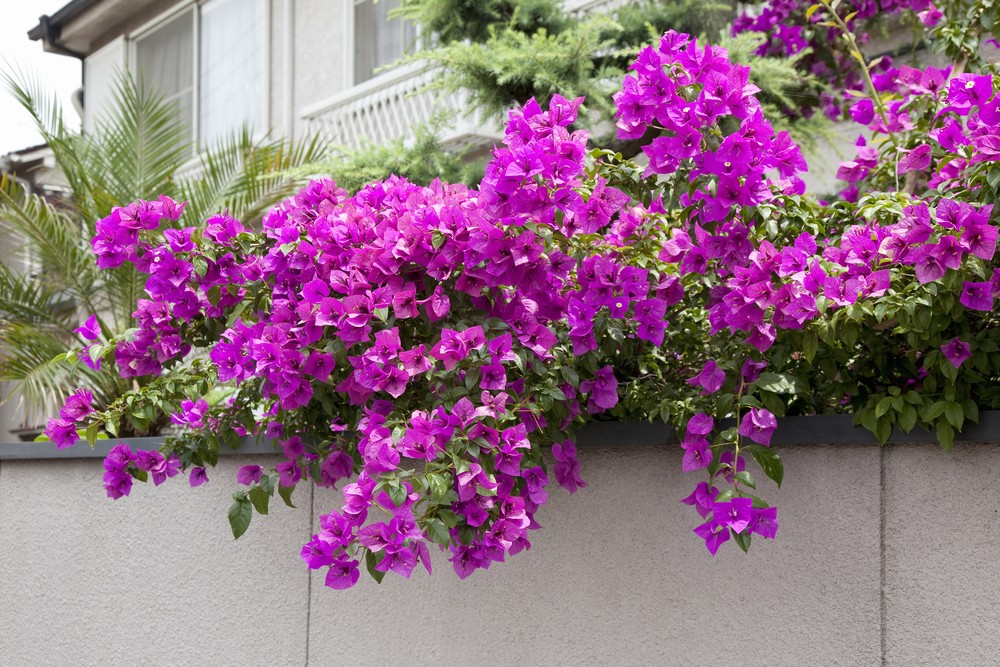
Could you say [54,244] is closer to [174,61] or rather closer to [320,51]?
[320,51]

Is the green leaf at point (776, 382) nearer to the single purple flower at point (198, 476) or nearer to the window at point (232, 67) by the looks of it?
the single purple flower at point (198, 476)

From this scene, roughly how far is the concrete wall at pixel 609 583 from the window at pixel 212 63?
672 centimetres

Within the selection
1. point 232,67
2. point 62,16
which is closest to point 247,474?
point 232,67

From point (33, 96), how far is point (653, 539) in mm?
5670

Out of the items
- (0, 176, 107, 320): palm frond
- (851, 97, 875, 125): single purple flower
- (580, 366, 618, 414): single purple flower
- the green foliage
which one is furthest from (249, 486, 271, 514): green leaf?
(0, 176, 107, 320): palm frond

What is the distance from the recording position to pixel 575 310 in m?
2.73

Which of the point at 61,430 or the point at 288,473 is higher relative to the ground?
the point at 61,430

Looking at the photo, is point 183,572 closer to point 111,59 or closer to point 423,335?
point 423,335

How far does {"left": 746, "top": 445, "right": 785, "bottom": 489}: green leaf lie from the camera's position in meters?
2.59

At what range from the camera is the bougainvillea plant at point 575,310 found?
7.91 ft

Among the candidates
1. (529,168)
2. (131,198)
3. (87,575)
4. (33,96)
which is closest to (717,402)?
(529,168)

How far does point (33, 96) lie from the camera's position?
7.00 meters

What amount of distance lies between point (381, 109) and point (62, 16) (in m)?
5.52

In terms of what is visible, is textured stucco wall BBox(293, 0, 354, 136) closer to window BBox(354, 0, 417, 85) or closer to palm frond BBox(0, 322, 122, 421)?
window BBox(354, 0, 417, 85)
